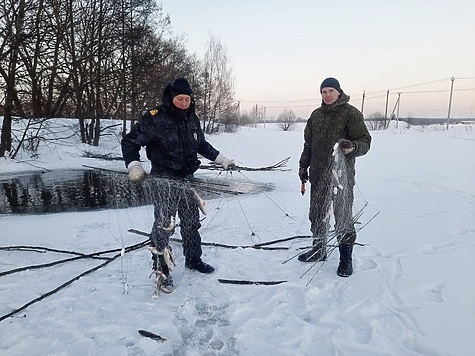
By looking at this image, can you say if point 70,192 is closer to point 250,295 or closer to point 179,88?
point 179,88

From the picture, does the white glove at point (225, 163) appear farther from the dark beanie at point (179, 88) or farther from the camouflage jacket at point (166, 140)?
the dark beanie at point (179, 88)

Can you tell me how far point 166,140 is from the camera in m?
3.02

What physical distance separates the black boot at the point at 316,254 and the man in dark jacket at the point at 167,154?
1390 mm

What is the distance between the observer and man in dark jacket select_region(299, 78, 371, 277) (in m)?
3.26

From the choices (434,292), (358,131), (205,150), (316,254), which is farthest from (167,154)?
(434,292)

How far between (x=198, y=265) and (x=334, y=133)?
1.95m

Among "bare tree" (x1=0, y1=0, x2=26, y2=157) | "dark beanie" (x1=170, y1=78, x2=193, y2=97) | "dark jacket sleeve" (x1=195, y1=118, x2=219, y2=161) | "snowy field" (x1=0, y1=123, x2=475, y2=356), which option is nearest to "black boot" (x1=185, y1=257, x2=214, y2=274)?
"snowy field" (x1=0, y1=123, x2=475, y2=356)

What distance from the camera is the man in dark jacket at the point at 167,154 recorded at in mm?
2971

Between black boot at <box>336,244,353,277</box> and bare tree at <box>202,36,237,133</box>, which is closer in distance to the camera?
black boot at <box>336,244,353,277</box>

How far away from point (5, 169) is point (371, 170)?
12676 mm

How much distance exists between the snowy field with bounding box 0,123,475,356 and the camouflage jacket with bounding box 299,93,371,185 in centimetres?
110

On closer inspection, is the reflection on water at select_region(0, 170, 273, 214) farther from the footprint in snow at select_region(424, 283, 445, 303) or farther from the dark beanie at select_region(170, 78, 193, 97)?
the footprint in snow at select_region(424, 283, 445, 303)

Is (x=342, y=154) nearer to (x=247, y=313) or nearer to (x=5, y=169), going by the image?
(x=247, y=313)

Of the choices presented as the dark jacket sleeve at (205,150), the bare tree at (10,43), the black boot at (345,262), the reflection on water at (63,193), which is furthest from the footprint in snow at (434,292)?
the bare tree at (10,43)
